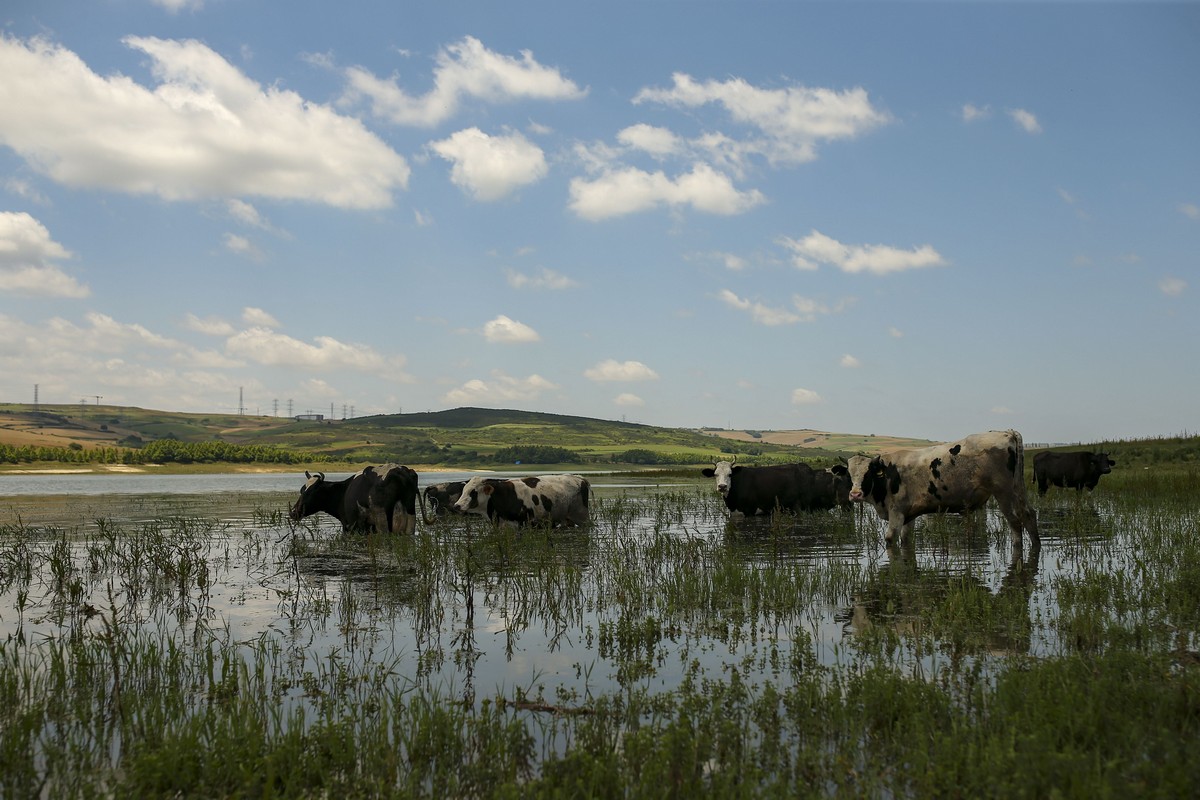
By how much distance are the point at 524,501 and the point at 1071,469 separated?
771 inches

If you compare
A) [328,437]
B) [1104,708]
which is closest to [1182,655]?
[1104,708]

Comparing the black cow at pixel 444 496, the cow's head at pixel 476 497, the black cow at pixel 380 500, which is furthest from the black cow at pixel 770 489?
the black cow at pixel 380 500

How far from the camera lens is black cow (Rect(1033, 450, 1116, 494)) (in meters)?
26.8

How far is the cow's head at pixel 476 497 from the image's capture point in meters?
18.7

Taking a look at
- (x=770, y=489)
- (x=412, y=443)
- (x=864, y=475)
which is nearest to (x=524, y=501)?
(x=770, y=489)

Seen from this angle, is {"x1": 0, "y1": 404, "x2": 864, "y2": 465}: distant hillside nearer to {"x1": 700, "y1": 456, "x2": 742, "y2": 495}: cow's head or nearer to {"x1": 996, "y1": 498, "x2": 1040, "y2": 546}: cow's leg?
{"x1": 700, "y1": 456, "x2": 742, "y2": 495}: cow's head

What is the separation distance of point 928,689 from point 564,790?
2622mm

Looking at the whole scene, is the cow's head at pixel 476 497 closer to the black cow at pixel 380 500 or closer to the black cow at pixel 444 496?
the black cow at pixel 380 500

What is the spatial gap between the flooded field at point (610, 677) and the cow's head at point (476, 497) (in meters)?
5.67

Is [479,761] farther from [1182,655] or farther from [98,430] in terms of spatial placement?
[98,430]

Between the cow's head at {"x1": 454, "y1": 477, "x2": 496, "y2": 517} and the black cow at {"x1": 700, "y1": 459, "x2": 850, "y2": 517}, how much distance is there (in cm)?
563

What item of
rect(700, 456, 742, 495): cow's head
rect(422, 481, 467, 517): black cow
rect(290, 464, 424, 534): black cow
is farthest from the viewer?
rect(422, 481, 467, 517): black cow

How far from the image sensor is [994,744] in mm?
4141

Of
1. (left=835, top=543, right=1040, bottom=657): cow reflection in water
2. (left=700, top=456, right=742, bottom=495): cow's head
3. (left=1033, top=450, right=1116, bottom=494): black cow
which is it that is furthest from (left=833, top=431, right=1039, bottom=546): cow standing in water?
(left=1033, top=450, right=1116, bottom=494): black cow
